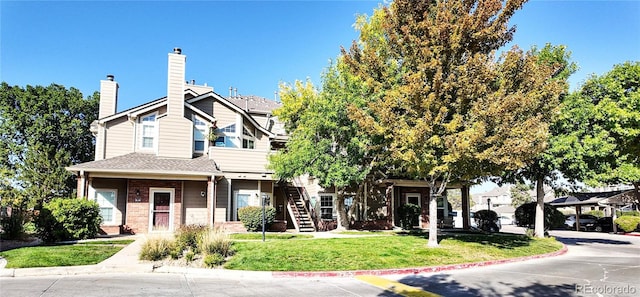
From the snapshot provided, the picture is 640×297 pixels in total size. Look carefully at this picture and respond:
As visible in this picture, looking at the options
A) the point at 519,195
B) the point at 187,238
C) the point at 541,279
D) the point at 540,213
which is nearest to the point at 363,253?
the point at 541,279

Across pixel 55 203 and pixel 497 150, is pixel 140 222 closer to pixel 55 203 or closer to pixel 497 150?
pixel 55 203

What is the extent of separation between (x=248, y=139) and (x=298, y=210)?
5.28 m

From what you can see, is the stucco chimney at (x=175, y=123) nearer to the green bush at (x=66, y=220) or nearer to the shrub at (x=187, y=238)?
the green bush at (x=66, y=220)

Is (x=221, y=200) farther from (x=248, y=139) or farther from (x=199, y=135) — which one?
(x=248, y=139)

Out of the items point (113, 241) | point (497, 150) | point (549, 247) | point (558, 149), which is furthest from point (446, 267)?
point (113, 241)

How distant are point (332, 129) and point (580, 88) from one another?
1313 centimetres

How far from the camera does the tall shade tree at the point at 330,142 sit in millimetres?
20031

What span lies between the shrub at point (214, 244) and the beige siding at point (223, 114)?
12028 mm

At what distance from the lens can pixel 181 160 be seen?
2119cm

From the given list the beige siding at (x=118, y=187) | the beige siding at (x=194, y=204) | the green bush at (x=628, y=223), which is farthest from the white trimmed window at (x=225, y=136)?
the green bush at (x=628, y=223)

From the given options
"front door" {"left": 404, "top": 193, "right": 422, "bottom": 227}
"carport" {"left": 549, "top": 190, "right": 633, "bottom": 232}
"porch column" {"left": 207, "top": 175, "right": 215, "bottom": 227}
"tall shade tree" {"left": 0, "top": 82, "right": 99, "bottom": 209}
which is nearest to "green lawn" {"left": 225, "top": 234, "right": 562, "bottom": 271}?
"porch column" {"left": 207, "top": 175, "right": 215, "bottom": 227}

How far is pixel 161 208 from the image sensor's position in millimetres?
20578

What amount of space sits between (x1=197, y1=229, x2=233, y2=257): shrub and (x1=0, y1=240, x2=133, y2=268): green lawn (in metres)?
2.76

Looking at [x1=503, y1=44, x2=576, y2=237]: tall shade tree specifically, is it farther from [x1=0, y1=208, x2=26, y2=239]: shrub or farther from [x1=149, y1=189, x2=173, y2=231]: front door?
[x1=0, y1=208, x2=26, y2=239]: shrub
